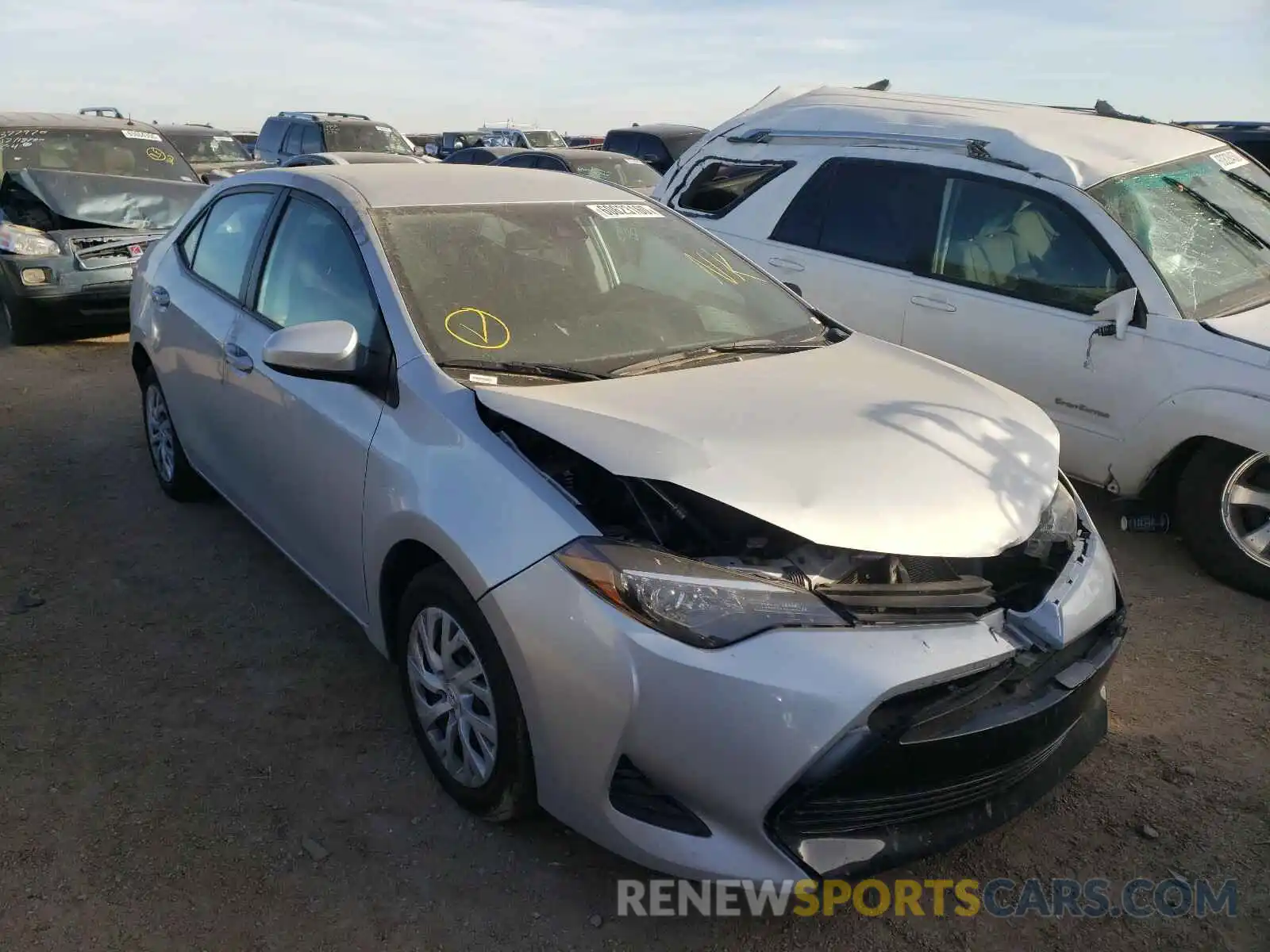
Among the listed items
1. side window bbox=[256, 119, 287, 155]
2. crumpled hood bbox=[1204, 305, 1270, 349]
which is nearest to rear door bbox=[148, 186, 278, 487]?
crumpled hood bbox=[1204, 305, 1270, 349]

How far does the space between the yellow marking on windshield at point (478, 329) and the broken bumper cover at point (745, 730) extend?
912 mm

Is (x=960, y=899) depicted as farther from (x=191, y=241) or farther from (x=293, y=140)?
(x=293, y=140)

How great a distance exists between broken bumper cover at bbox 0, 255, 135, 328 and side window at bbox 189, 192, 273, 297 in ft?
13.6

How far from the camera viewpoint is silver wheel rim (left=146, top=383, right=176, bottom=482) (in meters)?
4.65

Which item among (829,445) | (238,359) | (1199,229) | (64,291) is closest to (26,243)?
(64,291)

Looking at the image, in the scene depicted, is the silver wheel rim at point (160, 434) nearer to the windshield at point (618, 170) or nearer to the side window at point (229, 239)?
the side window at point (229, 239)

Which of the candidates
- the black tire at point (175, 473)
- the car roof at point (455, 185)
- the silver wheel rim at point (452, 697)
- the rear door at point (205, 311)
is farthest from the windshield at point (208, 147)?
the silver wheel rim at point (452, 697)

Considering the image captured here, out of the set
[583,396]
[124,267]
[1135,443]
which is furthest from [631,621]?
[124,267]

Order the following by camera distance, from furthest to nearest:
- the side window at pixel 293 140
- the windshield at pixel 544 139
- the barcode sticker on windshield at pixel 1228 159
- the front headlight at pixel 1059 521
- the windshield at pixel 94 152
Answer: the windshield at pixel 544 139
the side window at pixel 293 140
the windshield at pixel 94 152
the barcode sticker on windshield at pixel 1228 159
the front headlight at pixel 1059 521

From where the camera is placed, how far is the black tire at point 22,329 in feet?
25.8

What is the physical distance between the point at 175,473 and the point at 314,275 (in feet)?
5.94

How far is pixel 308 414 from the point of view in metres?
3.16

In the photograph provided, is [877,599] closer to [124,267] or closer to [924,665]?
[924,665]

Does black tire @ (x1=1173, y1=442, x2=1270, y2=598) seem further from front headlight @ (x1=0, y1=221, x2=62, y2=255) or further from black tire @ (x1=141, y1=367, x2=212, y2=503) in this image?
front headlight @ (x1=0, y1=221, x2=62, y2=255)
